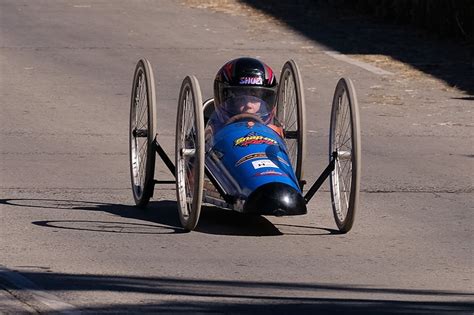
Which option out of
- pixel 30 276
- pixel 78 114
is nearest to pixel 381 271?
pixel 30 276

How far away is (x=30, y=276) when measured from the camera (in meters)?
7.80

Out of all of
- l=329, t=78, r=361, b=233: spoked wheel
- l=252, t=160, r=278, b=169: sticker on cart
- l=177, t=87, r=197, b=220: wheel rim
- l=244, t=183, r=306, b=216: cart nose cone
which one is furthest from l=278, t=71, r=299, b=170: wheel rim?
l=244, t=183, r=306, b=216: cart nose cone

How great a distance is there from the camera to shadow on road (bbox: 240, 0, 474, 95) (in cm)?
1750

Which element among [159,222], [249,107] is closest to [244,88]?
[249,107]

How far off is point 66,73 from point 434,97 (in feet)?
14.8

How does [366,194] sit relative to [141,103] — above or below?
below

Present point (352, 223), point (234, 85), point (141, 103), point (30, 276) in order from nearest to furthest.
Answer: point (30, 276)
point (352, 223)
point (234, 85)
point (141, 103)

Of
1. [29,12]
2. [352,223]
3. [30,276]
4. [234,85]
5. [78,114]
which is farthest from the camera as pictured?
[29,12]

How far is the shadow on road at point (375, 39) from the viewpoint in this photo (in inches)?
→ 689

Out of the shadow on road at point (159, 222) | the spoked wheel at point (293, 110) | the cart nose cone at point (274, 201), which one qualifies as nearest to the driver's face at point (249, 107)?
the spoked wheel at point (293, 110)

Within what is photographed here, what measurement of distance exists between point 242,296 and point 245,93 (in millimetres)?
2689

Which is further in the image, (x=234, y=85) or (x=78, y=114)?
(x=78, y=114)

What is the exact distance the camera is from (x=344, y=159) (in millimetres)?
9320

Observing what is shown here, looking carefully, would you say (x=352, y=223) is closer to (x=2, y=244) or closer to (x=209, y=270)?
(x=209, y=270)
